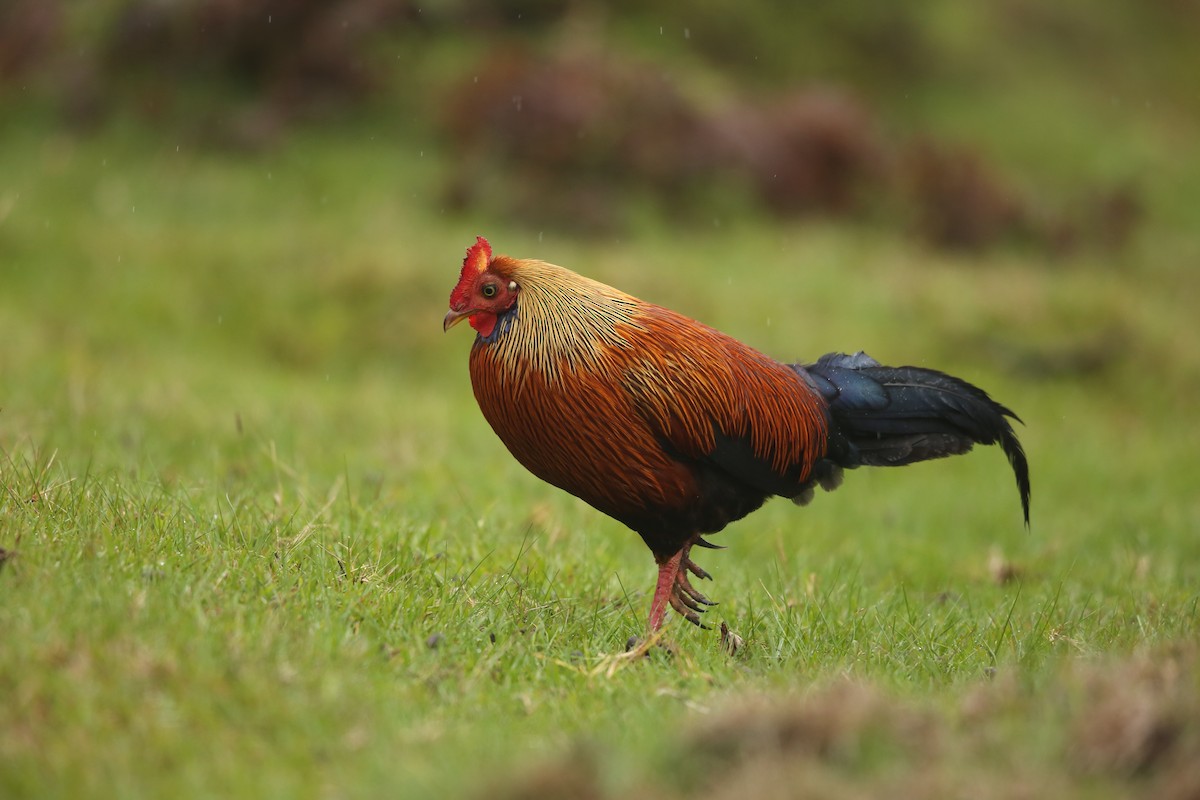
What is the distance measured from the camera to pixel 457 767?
284 centimetres

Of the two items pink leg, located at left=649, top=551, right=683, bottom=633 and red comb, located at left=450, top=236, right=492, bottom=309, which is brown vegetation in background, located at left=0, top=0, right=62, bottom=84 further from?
pink leg, located at left=649, top=551, right=683, bottom=633

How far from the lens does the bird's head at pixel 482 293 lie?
14.1 ft

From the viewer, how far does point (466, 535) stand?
5320 mm

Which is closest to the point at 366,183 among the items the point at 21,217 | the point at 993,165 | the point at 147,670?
the point at 21,217

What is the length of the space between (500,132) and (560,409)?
384 inches

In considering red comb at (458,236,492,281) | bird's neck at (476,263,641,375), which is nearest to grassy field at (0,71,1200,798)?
bird's neck at (476,263,641,375)

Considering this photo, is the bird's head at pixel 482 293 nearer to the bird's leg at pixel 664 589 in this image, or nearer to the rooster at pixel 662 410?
the rooster at pixel 662 410

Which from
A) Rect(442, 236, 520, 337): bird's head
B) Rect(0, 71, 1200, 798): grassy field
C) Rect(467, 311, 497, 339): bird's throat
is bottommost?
Rect(0, 71, 1200, 798): grassy field

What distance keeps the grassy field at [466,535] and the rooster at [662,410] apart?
479mm

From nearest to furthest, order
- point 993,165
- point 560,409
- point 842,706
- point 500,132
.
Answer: point 842,706 < point 560,409 < point 500,132 < point 993,165

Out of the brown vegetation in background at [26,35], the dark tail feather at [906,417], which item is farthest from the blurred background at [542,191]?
the dark tail feather at [906,417]

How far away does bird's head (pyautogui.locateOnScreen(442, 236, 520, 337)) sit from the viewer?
4305 millimetres

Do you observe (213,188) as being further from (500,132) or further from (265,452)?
(265,452)

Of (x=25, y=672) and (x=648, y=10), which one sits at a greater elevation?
(x=648, y=10)
